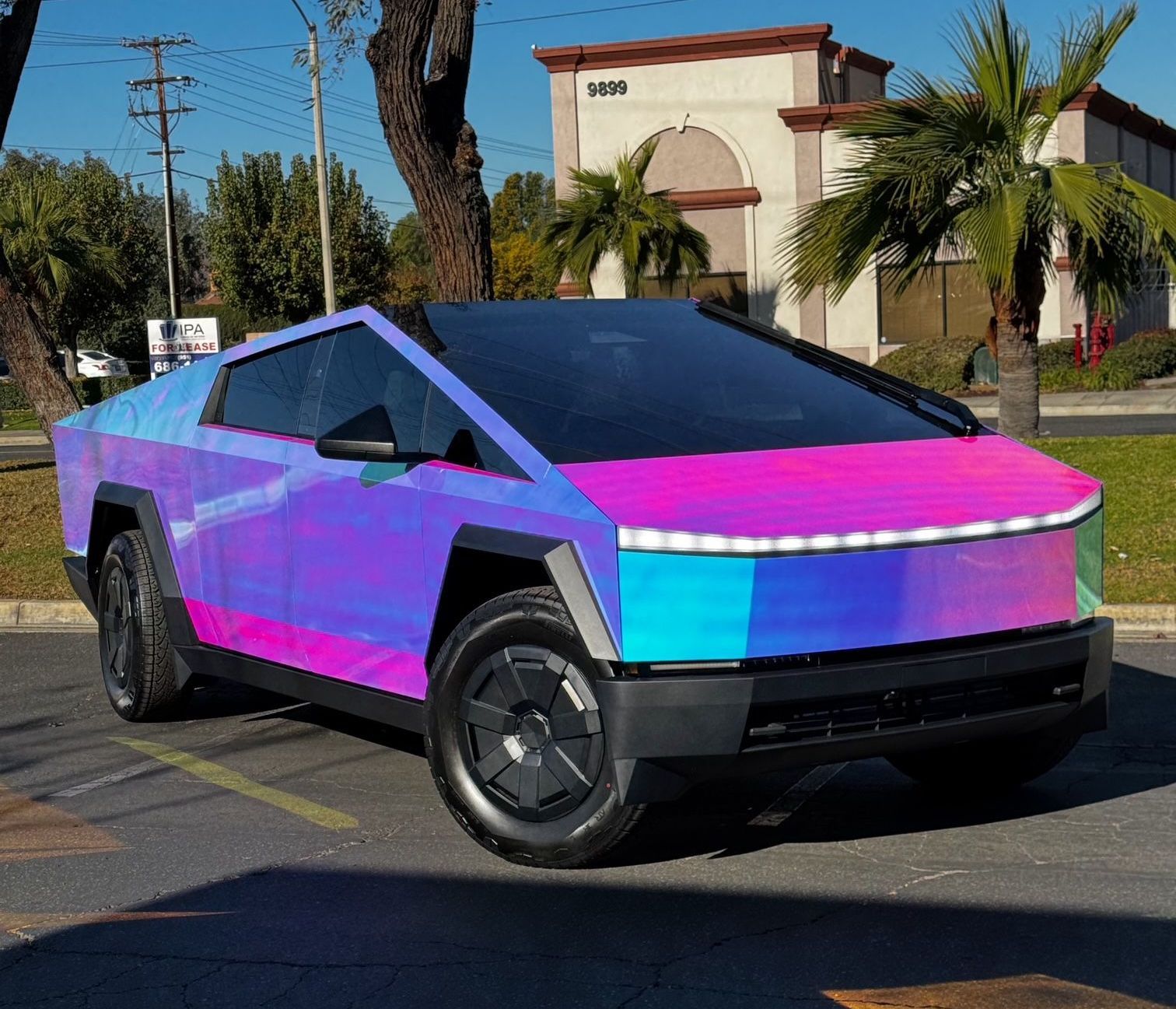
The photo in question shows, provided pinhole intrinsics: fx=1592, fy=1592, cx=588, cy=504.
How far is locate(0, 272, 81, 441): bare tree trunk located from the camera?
15.0 m

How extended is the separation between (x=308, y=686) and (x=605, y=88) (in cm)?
3513

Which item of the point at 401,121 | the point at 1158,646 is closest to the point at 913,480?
the point at 1158,646

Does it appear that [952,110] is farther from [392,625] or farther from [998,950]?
[998,950]

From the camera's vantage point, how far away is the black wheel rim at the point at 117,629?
669 cm

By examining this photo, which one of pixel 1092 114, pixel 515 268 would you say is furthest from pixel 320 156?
pixel 515 268

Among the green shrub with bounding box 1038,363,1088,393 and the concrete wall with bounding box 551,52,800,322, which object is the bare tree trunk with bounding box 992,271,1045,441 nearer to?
the green shrub with bounding box 1038,363,1088,393

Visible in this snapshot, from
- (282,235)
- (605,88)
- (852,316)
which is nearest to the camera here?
(852,316)

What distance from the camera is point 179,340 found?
23.1 metres

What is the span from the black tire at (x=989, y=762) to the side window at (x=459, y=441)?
61.9 inches

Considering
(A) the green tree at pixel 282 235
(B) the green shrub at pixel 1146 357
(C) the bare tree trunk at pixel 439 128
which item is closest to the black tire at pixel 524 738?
(C) the bare tree trunk at pixel 439 128

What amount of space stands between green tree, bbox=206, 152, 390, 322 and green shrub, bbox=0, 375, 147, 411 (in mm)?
7354

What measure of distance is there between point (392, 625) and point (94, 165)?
56.2 m

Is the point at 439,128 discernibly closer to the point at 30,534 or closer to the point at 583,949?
the point at 30,534

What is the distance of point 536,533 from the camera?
4.32 meters
